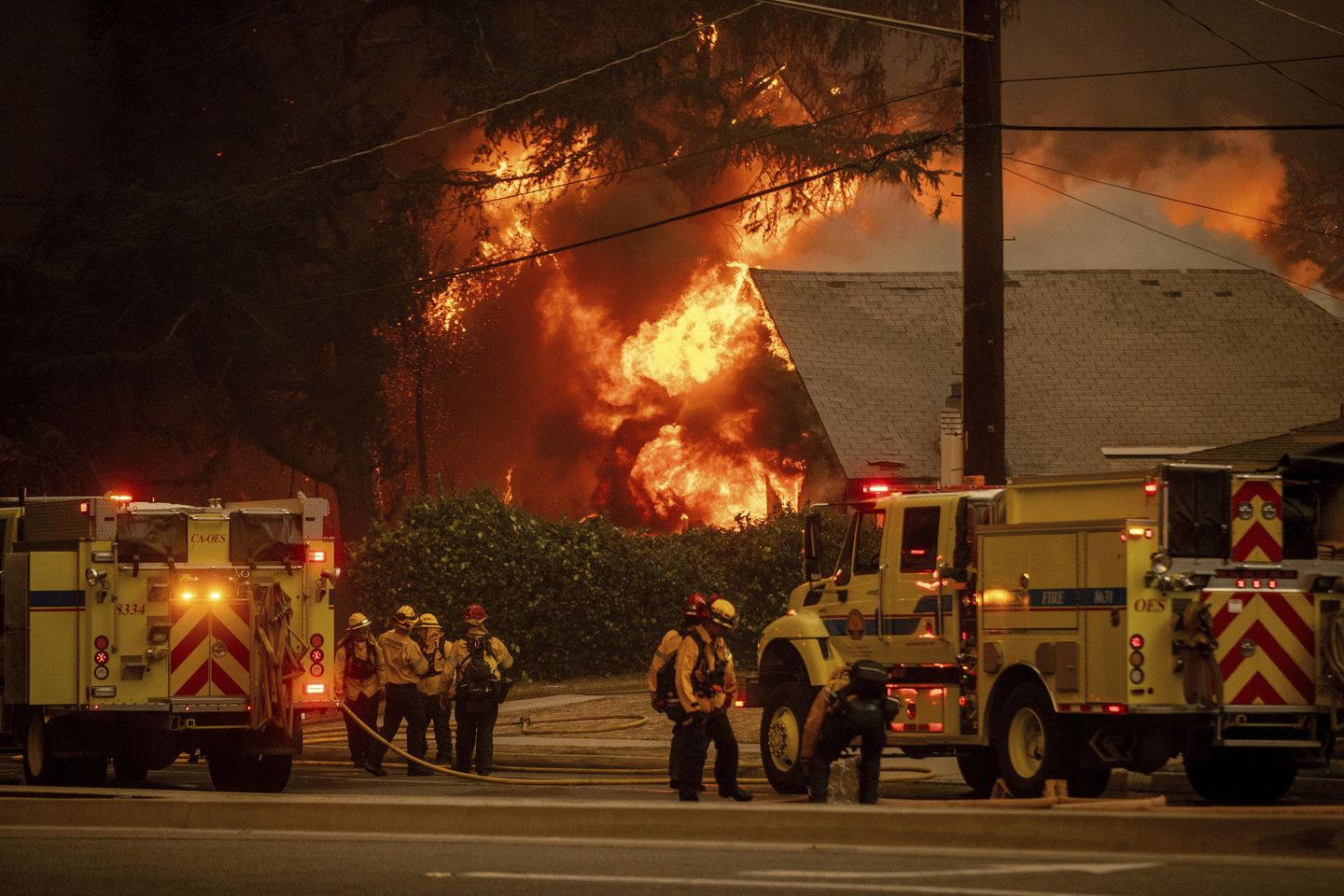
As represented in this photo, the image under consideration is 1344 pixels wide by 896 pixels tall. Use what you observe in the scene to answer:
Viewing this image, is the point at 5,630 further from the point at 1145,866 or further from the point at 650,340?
the point at 650,340

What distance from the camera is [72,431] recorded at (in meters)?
39.8

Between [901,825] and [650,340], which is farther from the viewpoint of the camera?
[650,340]

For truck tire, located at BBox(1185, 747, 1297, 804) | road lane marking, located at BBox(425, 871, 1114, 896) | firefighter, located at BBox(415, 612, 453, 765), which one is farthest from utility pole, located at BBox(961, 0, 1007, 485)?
road lane marking, located at BBox(425, 871, 1114, 896)

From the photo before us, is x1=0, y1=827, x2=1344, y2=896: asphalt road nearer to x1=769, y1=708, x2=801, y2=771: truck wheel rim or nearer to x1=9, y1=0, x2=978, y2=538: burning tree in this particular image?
x1=769, y1=708, x2=801, y2=771: truck wheel rim

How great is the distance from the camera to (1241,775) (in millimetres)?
15203

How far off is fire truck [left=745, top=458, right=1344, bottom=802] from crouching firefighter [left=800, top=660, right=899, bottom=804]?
1.21 meters

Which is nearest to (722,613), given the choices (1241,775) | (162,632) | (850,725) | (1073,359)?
(850,725)

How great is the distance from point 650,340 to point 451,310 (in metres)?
5.50

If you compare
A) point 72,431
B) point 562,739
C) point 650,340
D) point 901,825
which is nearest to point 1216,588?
point 901,825

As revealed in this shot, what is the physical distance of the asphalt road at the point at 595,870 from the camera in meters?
9.45

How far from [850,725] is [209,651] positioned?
5.75 metres

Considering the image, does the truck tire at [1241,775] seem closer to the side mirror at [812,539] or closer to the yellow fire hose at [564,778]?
the yellow fire hose at [564,778]

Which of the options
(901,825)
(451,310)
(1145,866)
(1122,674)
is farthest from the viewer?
(451,310)

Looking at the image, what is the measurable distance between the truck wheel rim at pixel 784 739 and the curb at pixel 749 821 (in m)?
3.66
